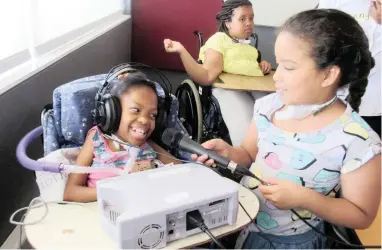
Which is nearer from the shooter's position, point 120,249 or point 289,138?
point 120,249

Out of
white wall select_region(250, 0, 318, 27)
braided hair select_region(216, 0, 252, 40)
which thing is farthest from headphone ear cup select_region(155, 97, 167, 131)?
white wall select_region(250, 0, 318, 27)

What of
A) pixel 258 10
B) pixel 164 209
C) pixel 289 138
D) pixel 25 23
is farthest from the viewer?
pixel 258 10

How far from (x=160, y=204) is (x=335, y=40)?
567 millimetres

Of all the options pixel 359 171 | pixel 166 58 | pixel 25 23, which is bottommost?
pixel 166 58

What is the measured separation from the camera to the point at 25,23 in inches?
58.4

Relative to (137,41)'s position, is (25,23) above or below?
above

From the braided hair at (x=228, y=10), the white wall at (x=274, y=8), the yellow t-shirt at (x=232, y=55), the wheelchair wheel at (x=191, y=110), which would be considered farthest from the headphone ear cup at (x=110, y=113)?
Result: the white wall at (x=274, y=8)

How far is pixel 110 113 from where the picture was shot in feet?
3.49

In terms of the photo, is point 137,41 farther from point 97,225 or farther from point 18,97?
point 97,225

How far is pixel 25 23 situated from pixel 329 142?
1169 millimetres

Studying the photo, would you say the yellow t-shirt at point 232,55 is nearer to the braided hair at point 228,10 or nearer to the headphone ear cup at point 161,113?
the braided hair at point 228,10

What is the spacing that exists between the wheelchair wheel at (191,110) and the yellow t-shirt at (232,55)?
0.19m

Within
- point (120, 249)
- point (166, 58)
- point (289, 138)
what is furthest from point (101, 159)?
point (166, 58)

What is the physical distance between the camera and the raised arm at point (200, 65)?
1.98 m
